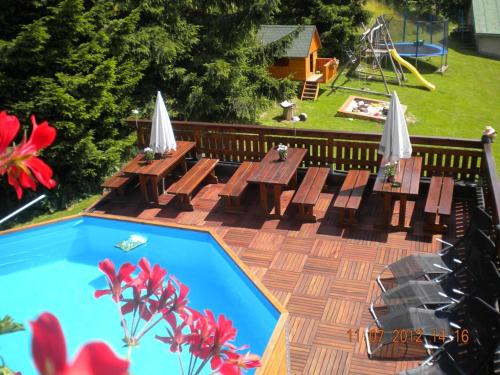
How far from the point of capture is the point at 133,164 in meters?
9.35

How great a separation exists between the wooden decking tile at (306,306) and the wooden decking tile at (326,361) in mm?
589

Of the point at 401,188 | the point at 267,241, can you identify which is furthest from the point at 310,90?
the point at 267,241

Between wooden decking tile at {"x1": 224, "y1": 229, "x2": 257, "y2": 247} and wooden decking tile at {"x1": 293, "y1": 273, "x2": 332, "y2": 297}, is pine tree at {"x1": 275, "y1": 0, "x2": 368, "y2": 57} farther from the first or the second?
wooden decking tile at {"x1": 293, "y1": 273, "x2": 332, "y2": 297}

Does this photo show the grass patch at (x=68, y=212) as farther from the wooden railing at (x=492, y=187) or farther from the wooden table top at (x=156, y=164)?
the wooden railing at (x=492, y=187)

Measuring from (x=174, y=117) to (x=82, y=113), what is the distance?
361 centimetres

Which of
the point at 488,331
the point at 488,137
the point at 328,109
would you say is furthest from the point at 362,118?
the point at 488,331

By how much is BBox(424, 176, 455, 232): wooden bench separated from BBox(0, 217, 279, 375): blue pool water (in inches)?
125

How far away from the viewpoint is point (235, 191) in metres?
8.80

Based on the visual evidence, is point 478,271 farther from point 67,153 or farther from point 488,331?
point 67,153

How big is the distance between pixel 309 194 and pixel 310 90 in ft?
46.3

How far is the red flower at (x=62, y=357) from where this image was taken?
0.47 metres

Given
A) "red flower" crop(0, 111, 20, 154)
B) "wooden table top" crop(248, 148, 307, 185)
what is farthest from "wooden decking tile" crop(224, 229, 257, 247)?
"red flower" crop(0, 111, 20, 154)

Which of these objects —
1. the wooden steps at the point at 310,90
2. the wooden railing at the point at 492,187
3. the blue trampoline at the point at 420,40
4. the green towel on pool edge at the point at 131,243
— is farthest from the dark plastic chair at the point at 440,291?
the blue trampoline at the point at 420,40

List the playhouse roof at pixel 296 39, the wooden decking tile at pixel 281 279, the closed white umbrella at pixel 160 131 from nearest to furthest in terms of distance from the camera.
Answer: the wooden decking tile at pixel 281 279
the closed white umbrella at pixel 160 131
the playhouse roof at pixel 296 39
